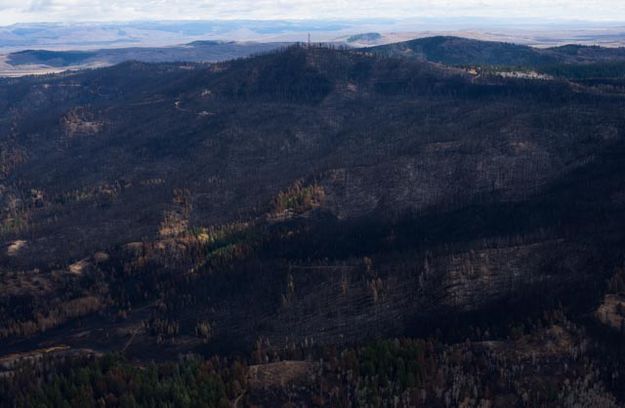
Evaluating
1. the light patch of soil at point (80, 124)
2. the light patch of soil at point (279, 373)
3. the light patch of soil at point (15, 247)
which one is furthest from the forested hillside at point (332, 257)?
the light patch of soil at point (80, 124)

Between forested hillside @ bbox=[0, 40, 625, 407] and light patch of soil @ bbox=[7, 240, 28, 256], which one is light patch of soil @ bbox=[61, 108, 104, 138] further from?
light patch of soil @ bbox=[7, 240, 28, 256]

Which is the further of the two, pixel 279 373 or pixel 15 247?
pixel 15 247

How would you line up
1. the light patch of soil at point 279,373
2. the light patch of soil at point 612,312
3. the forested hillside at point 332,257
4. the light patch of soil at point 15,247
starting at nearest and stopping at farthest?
the light patch of soil at point 279,373, the forested hillside at point 332,257, the light patch of soil at point 612,312, the light patch of soil at point 15,247

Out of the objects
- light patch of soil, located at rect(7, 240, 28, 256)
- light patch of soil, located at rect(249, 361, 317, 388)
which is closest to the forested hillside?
light patch of soil, located at rect(249, 361, 317, 388)

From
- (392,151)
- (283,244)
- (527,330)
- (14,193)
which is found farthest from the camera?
(14,193)

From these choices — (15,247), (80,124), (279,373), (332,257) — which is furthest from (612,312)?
(80,124)

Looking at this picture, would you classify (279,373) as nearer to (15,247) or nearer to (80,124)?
(15,247)

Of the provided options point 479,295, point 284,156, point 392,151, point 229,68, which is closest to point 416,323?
point 479,295

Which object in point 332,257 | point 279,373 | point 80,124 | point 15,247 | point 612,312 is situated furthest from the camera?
point 80,124

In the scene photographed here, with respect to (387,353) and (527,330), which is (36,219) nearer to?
(387,353)

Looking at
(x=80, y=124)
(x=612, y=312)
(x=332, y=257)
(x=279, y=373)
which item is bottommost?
(x=279, y=373)

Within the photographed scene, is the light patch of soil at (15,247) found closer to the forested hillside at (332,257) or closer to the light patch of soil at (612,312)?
the forested hillside at (332,257)
